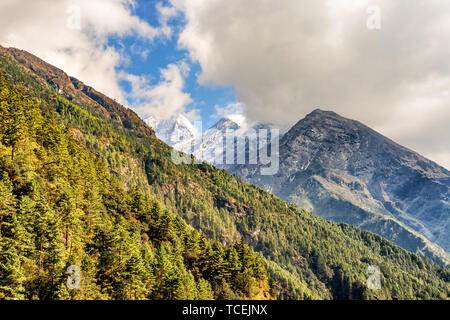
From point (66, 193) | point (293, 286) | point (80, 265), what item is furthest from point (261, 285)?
point (293, 286)

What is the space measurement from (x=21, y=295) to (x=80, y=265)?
1043 centimetres

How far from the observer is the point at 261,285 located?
81.5 metres

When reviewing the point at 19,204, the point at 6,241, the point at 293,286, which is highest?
the point at 19,204
